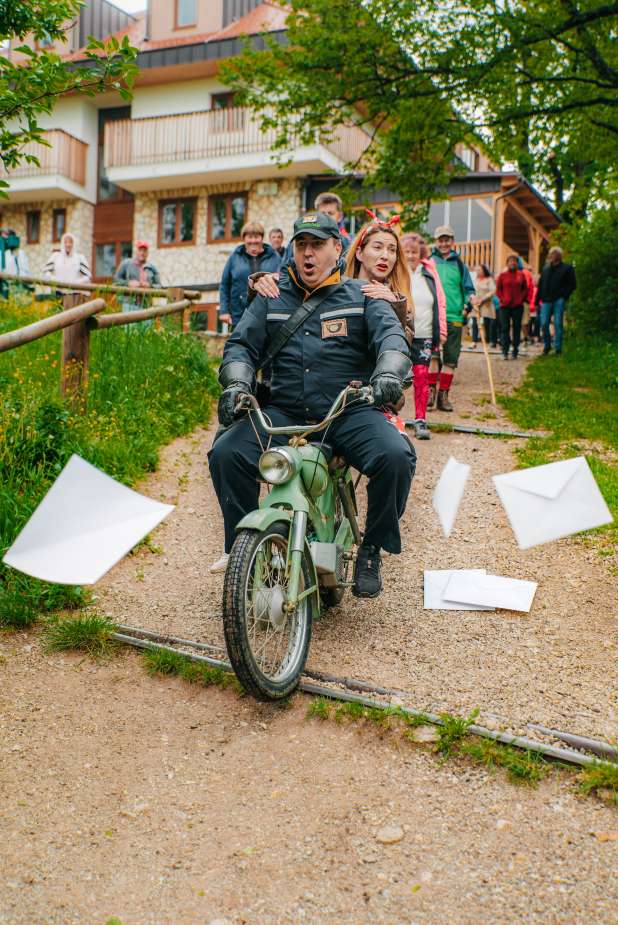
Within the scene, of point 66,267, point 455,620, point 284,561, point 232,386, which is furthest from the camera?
point 66,267

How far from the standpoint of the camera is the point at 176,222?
28.2m

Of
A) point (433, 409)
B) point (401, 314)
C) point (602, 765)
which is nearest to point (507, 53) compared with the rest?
point (433, 409)

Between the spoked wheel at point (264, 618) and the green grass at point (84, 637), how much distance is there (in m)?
1.00

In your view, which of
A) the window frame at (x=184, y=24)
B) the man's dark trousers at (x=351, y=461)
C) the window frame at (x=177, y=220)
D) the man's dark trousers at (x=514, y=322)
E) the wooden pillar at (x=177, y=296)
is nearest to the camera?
the man's dark trousers at (x=351, y=461)

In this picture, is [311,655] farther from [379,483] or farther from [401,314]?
[401,314]

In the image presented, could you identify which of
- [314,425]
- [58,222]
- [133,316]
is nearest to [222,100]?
[58,222]

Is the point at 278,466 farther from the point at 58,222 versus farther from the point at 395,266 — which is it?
the point at 58,222

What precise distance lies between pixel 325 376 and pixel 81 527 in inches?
60.2

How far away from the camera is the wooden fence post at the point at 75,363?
23.6ft

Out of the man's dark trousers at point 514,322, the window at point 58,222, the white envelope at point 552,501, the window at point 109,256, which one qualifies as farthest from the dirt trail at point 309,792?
the window at point 58,222

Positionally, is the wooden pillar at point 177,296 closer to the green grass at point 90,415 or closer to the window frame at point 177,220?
the green grass at point 90,415

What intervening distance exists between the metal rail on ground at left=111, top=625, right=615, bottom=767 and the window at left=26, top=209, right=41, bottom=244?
90.6ft

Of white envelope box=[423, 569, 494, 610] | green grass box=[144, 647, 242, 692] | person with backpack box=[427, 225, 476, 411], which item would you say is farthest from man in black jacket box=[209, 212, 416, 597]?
person with backpack box=[427, 225, 476, 411]

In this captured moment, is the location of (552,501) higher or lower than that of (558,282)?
lower
